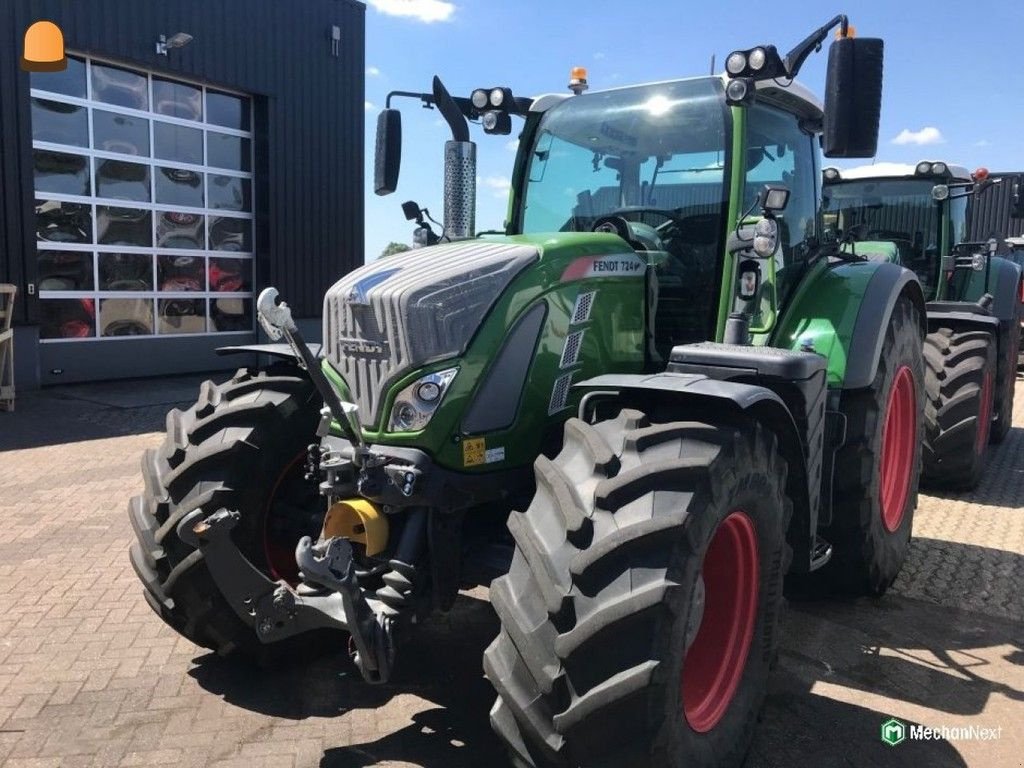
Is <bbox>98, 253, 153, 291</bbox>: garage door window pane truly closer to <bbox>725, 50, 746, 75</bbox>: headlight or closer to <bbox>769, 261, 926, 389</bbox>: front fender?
<bbox>769, 261, 926, 389</bbox>: front fender

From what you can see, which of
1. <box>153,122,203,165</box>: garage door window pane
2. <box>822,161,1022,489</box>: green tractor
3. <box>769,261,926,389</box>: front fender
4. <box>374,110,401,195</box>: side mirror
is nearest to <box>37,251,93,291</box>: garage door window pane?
<box>153,122,203,165</box>: garage door window pane

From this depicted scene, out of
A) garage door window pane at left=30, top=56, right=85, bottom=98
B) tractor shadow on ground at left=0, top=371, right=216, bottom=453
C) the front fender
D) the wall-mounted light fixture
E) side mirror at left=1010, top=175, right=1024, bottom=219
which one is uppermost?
the wall-mounted light fixture

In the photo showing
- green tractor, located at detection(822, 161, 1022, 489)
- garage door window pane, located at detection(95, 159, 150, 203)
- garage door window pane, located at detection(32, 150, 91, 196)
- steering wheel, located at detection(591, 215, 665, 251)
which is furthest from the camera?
garage door window pane, located at detection(95, 159, 150, 203)

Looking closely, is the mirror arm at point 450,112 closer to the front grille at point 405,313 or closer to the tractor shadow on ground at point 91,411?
the front grille at point 405,313

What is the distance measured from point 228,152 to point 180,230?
4.93ft

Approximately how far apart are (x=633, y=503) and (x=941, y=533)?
402 centimetres

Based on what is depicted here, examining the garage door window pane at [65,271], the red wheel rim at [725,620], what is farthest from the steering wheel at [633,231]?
the garage door window pane at [65,271]

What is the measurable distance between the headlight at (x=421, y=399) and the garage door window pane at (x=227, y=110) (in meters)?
11.4

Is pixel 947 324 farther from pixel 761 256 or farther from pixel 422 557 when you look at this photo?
pixel 422 557

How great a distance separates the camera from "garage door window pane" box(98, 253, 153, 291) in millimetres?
11609

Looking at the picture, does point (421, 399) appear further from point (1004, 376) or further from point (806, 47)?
point (1004, 376)

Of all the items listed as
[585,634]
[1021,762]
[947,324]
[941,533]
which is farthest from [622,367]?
[947,324]

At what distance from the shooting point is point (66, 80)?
11.0m

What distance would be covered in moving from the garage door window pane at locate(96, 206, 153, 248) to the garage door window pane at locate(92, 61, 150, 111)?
1.39m
